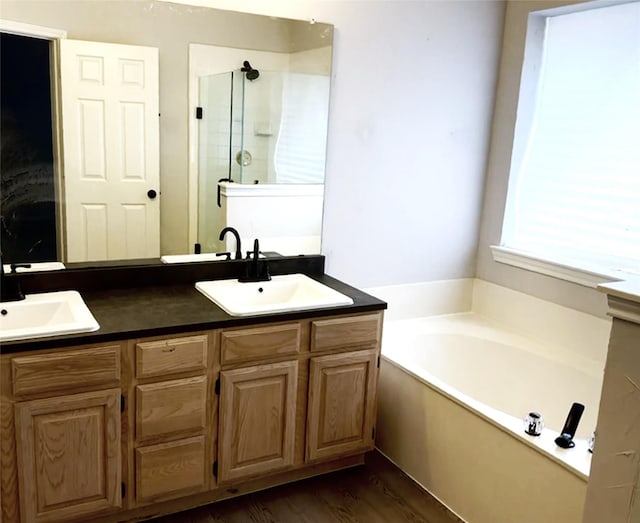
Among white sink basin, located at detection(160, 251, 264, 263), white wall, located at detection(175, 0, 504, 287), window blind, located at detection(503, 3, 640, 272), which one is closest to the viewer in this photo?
white sink basin, located at detection(160, 251, 264, 263)

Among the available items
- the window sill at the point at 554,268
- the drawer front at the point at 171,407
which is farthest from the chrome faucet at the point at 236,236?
the window sill at the point at 554,268

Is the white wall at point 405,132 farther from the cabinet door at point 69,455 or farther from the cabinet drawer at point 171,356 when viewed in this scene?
the cabinet door at point 69,455

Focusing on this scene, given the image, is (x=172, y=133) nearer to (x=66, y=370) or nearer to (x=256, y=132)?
(x=256, y=132)

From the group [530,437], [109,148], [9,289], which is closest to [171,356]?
[9,289]

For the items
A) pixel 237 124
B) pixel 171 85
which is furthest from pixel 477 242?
pixel 171 85

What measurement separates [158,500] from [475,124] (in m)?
2.44

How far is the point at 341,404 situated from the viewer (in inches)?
96.5

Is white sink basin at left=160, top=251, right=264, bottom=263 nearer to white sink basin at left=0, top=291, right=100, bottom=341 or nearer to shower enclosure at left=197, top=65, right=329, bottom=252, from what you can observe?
shower enclosure at left=197, top=65, right=329, bottom=252

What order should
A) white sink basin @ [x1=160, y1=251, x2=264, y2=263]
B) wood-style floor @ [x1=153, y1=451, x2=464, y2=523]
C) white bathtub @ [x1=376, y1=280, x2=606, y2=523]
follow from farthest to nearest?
white sink basin @ [x1=160, y1=251, x2=264, y2=263]
wood-style floor @ [x1=153, y1=451, x2=464, y2=523]
white bathtub @ [x1=376, y1=280, x2=606, y2=523]

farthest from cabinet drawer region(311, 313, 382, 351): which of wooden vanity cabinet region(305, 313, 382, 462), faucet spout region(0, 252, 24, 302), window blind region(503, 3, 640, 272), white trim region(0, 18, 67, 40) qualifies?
white trim region(0, 18, 67, 40)

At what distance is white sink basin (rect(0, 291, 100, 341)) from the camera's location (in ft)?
6.48

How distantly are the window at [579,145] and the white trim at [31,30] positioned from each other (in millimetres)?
2254

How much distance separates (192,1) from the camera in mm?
2412

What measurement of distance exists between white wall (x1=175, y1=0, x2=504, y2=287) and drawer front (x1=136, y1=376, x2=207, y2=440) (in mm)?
1092
